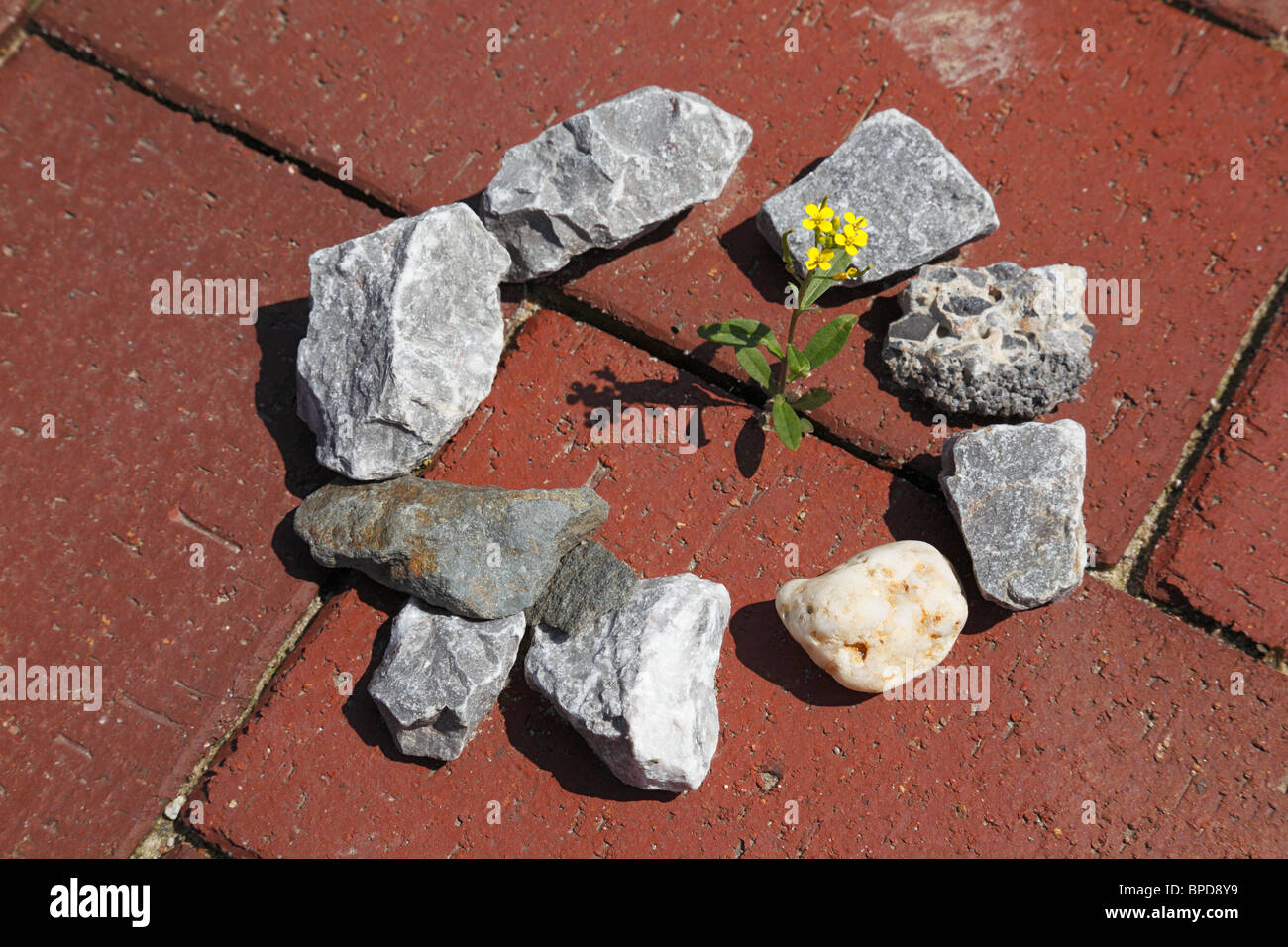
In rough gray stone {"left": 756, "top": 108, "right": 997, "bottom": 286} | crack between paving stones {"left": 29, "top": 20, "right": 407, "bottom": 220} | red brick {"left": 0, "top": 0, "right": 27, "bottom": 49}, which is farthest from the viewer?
red brick {"left": 0, "top": 0, "right": 27, "bottom": 49}

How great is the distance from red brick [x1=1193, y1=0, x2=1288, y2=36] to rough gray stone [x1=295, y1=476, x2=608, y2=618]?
265 cm

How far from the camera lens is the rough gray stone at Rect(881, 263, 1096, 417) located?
2633 mm

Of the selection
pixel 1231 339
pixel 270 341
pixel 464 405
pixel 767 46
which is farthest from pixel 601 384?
pixel 1231 339

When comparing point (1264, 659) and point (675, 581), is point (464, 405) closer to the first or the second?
point (675, 581)

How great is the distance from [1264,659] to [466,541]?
2273 millimetres

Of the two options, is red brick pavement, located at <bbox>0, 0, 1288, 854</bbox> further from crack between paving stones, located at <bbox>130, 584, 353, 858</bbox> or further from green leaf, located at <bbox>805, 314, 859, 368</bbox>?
green leaf, located at <bbox>805, 314, 859, 368</bbox>

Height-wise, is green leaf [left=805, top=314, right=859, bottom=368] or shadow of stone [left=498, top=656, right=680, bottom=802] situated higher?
green leaf [left=805, top=314, right=859, bottom=368]

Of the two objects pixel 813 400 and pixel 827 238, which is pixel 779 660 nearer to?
pixel 813 400

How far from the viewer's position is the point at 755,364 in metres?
2.58

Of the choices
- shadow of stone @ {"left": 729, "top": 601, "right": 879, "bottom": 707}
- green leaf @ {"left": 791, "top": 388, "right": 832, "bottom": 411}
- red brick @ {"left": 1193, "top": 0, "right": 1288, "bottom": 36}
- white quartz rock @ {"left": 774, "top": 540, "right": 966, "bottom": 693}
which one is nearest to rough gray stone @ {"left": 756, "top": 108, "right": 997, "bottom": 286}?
green leaf @ {"left": 791, "top": 388, "right": 832, "bottom": 411}

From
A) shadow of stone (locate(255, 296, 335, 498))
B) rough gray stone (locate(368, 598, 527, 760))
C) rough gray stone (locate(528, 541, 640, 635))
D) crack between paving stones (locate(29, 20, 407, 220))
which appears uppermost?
crack between paving stones (locate(29, 20, 407, 220))

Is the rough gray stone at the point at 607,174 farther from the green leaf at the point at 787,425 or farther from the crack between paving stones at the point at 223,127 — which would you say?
the green leaf at the point at 787,425

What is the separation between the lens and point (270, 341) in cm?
286

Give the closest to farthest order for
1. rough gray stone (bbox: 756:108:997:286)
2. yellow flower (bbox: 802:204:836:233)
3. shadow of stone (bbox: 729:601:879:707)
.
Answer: yellow flower (bbox: 802:204:836:233)
shadow of stone (bbox: 729:601:879:707)
rough gray stone (bbox: 756:108:997:286)
